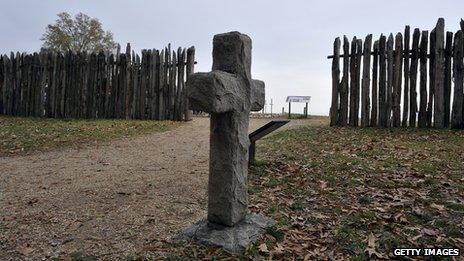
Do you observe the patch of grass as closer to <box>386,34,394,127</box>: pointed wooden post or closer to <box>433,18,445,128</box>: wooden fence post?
<box>386,34,394,127</box>: pointed wooden post

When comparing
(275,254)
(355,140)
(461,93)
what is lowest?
(275,254)

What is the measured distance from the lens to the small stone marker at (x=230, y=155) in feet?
10.5

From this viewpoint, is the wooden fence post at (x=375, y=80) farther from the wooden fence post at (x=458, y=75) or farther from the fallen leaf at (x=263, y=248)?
the fallen leaf at (x=263, y=248)

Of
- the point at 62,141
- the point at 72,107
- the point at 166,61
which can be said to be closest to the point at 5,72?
the point at 72,107

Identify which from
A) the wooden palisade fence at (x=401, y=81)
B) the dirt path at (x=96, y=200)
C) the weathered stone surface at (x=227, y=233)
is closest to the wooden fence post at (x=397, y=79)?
the wooden palisade fence at (x=401, y=81)

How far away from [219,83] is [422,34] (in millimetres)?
8544

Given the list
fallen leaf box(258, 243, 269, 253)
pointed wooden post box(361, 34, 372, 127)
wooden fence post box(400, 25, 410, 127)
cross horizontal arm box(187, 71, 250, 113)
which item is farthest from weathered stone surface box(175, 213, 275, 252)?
wooden fence post box(400, 25, 410, 127)

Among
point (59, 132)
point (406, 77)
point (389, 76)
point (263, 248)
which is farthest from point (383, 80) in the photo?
point (59, 132)

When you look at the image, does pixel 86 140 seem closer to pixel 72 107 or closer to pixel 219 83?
pixel 72 107

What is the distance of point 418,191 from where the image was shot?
4.54 meters

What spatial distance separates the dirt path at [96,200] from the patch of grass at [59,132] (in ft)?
3.28

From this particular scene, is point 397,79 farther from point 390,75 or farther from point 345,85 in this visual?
point 345,85

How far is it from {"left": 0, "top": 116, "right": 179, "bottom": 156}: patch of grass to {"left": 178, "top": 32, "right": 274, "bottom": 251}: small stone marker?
20.4ft

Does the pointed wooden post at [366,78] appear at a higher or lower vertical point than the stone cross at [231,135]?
higher
